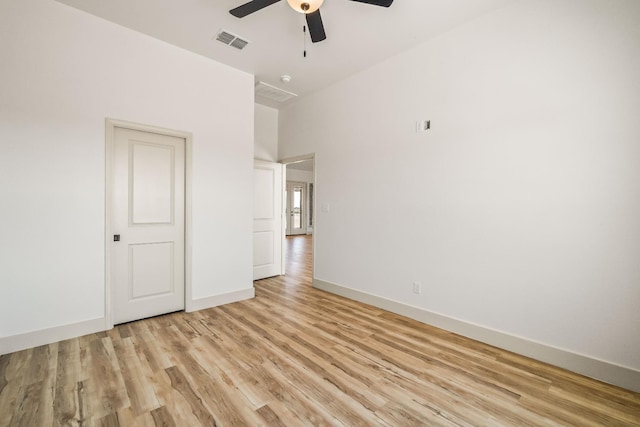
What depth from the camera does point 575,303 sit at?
2.28 meters

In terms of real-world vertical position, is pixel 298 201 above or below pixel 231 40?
below

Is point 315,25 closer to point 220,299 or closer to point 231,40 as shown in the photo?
point 231,40

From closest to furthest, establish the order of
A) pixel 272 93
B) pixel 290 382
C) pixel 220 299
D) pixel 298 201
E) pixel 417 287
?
pixel 290 382 → pixel 417 287 → pixel 220 299 → pixel 272 93 → pixel 298 201

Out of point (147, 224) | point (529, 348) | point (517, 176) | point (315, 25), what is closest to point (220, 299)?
point (147, 224)

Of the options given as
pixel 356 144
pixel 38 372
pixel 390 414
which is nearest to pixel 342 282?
pixel 356 144

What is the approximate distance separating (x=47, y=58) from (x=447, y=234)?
437cm

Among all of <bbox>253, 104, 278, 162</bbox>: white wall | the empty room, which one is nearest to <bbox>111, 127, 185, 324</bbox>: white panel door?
the empty room

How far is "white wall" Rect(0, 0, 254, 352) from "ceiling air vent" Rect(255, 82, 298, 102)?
1.00 metres

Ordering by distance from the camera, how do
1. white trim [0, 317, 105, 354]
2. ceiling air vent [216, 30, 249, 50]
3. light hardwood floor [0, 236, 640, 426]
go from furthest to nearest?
ceiling air vent [216, 30, 249, 50] → white trim [0, 317, 105, 354] → light hardwood floor [0, 236, 640, 426]

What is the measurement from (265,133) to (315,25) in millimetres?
2962

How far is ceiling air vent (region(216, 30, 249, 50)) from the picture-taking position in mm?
3061

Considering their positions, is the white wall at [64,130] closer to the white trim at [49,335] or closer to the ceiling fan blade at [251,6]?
the white trim at [49,335]

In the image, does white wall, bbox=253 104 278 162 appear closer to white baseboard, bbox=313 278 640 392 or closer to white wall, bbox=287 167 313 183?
white baseboard, bbox=313 278 640 392

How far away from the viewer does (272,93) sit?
15.0 feet
